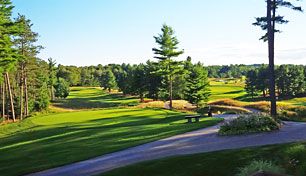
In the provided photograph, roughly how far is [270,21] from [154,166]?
46.6 ft

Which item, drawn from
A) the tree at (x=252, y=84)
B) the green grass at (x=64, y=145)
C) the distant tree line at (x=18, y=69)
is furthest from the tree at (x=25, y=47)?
the tree at (x=252, y=84)

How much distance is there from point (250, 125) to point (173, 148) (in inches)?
183

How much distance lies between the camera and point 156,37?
2047 inches

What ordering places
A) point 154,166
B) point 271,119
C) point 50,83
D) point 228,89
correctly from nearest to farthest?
point 154,166 → point 271,119 → point 50,83 → point 228,89

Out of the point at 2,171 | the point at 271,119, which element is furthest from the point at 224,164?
the point at 2,171

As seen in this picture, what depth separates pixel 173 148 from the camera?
55.7 ft

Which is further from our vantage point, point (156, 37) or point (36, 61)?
point (36, 61)

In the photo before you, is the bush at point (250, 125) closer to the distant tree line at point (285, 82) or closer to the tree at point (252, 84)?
the distant tree line at point (285, 82)

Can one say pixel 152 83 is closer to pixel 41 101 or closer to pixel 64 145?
Result: pixel 41 101

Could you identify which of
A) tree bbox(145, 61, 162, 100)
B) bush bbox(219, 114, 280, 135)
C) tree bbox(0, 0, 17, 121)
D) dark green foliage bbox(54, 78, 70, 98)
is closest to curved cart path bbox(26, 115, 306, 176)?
bush bbox(219, 114, 280, 135)

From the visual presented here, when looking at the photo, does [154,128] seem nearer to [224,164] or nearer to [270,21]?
[270,21]

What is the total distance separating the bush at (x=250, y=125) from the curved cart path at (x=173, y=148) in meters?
0.56

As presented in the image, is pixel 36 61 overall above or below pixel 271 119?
above

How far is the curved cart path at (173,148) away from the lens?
595 inches
